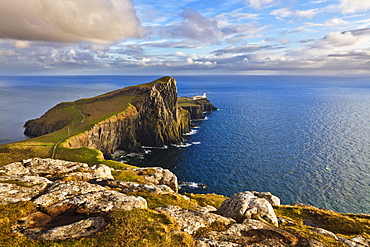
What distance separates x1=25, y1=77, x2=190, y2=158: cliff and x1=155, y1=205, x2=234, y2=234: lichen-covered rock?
7434 cm

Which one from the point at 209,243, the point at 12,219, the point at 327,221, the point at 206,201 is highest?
the point at 12,219

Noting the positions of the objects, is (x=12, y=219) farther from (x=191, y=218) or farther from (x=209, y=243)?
(x=209, y=243)

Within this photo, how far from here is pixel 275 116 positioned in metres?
167

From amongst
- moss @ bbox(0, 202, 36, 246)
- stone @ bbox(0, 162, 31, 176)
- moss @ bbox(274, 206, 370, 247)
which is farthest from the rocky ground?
stone @ bbox(0, 162, 31, 176)

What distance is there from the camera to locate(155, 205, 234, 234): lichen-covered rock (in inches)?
721

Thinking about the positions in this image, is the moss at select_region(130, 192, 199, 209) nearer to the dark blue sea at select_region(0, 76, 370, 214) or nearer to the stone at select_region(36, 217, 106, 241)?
the stone at select_region(36, 217, 106, 241)

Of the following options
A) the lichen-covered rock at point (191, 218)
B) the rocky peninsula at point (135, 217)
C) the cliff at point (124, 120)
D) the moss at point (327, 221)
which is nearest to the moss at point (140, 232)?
the rocky peninsula at point (135, 217)

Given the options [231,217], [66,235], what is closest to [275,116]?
[231,217]

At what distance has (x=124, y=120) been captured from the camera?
108m

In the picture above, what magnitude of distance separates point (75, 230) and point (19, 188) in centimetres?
1086

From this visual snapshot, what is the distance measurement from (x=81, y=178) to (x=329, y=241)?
3198 cm

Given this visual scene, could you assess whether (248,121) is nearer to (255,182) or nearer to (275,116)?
(275,116)

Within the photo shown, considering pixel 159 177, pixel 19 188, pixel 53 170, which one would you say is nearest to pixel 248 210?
pixel 159 177

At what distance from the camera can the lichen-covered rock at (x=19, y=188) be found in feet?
63.6
